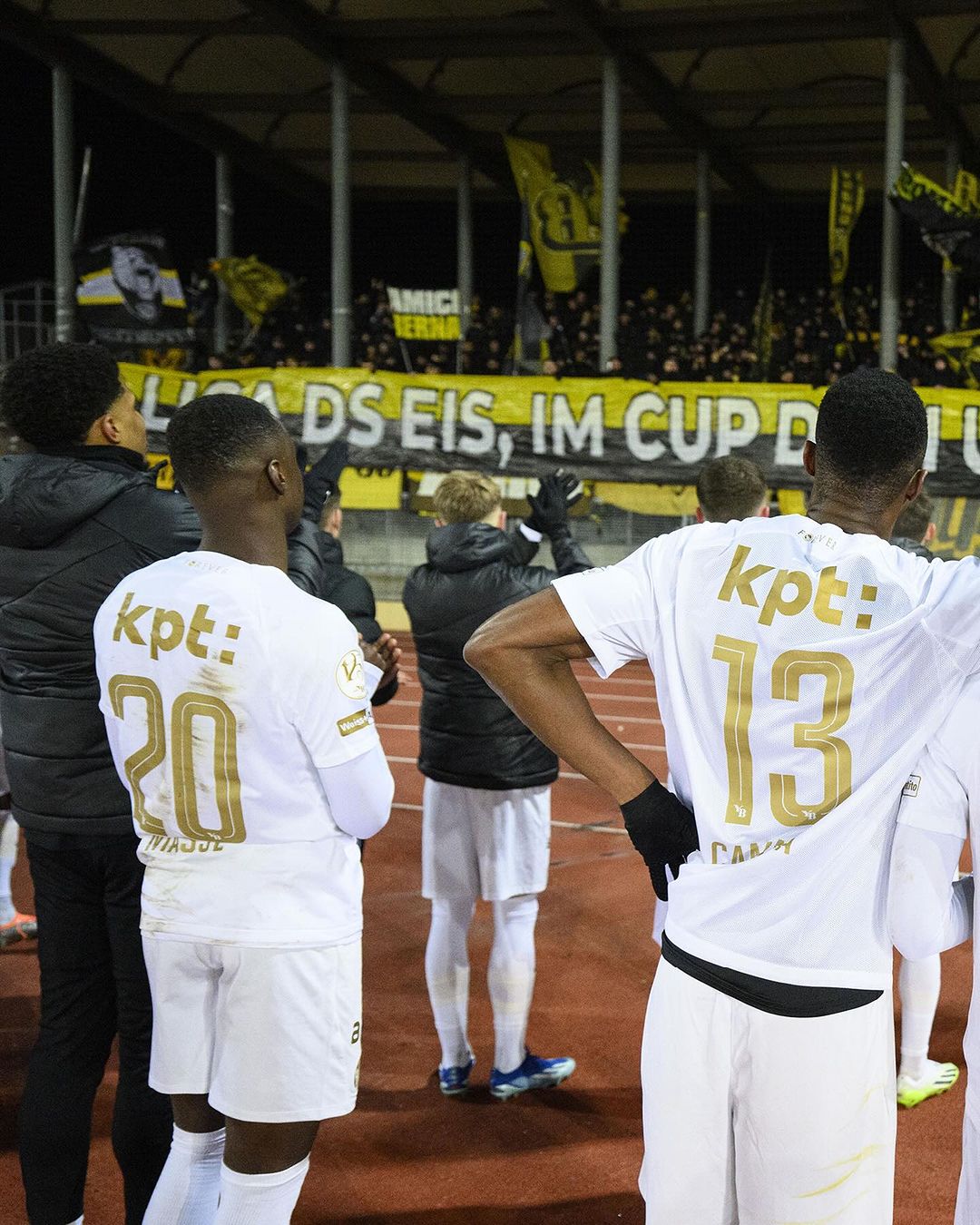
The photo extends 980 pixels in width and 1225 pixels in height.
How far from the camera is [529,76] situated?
18453 millimetres

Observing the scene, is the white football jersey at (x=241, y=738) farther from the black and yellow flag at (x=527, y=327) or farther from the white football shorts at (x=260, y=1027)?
the black and yellow flag at (x=527, y=327)

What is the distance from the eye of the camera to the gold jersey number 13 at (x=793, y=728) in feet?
6.54

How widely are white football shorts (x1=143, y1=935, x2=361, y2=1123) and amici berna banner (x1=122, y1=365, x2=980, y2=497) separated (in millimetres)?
10572

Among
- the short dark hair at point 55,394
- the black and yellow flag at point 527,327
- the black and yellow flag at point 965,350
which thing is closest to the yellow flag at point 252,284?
the black and yellow flag at point 527,327

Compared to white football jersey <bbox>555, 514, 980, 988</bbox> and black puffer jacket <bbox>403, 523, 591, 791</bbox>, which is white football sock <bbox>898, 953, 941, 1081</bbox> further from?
white football jersey <bbox>555, 514, 980, 988</bbox>

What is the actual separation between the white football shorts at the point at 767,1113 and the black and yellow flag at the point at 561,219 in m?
16.5

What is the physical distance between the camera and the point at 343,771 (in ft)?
7.76

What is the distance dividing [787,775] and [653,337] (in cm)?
1751

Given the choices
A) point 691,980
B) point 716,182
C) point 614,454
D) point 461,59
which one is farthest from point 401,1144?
point 716,182

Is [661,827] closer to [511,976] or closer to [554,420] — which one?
[511,976]

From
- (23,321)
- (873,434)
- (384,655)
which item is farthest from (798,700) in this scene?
(23,321)

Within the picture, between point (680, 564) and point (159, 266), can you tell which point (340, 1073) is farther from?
point (159, 266)

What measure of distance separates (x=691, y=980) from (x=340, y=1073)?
74 cm

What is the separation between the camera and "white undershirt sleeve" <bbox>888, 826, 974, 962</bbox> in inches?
77.7
